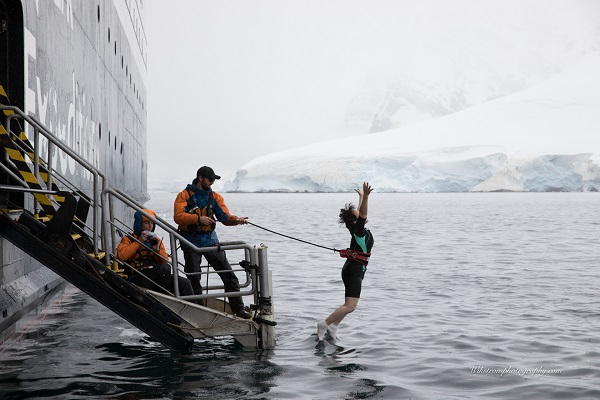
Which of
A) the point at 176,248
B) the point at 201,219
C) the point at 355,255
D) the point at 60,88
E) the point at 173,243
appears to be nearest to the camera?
the point at 176,248

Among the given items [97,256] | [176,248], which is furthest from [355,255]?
[97,256]

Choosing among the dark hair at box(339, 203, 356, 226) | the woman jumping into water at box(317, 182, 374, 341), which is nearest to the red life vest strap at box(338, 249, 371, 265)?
the woman jumping into water at box(317, 182, 374, 341)

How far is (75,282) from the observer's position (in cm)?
795

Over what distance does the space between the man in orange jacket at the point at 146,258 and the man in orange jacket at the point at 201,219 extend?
26 centimetres

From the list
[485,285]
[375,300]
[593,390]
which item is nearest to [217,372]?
[593,390]

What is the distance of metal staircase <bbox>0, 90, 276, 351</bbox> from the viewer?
25.6 feet

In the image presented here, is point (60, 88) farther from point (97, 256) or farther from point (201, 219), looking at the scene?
point (97, 256)

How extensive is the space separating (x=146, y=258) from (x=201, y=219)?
79 cm

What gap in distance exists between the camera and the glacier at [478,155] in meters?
103

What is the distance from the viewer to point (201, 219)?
30.3 ft

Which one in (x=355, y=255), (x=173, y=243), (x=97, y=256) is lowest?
(x=355, y=255)

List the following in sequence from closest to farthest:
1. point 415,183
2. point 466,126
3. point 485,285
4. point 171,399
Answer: point 171,399 → point 485,285 → point 415,183 → point 466,126

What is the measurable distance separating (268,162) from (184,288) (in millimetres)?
129457

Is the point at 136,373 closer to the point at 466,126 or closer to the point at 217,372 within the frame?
the point at 217,372
